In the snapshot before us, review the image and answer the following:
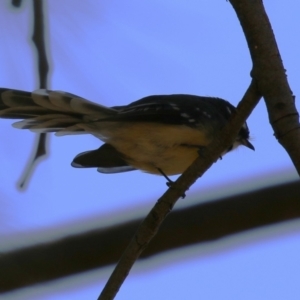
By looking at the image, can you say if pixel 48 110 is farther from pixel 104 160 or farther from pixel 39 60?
pixel 104 160

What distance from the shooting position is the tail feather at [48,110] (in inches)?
57.1

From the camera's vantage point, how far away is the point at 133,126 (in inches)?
65.8

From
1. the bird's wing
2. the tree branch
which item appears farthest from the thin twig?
the tree branch

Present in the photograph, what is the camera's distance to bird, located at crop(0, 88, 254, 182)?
4.95ft

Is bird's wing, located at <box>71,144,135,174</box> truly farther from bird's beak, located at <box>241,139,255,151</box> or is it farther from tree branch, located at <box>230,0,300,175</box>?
tree branch, located at <box>230,0,300,175</box>

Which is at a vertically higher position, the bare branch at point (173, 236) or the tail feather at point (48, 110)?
the tail feather at point (48, 110)

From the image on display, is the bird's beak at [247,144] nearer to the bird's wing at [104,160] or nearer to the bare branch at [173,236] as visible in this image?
the bird's wing at [104,160]

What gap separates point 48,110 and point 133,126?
256 millimetres

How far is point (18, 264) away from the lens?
105cm

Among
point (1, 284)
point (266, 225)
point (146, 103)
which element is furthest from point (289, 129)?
point (146, 103)

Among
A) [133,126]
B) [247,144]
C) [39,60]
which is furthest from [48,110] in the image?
[247,144]

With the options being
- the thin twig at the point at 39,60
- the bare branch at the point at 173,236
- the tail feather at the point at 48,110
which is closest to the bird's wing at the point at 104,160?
the tail feather at the point at 48,110

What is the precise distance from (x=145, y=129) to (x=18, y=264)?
0.71m

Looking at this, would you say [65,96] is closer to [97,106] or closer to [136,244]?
[97,106]
